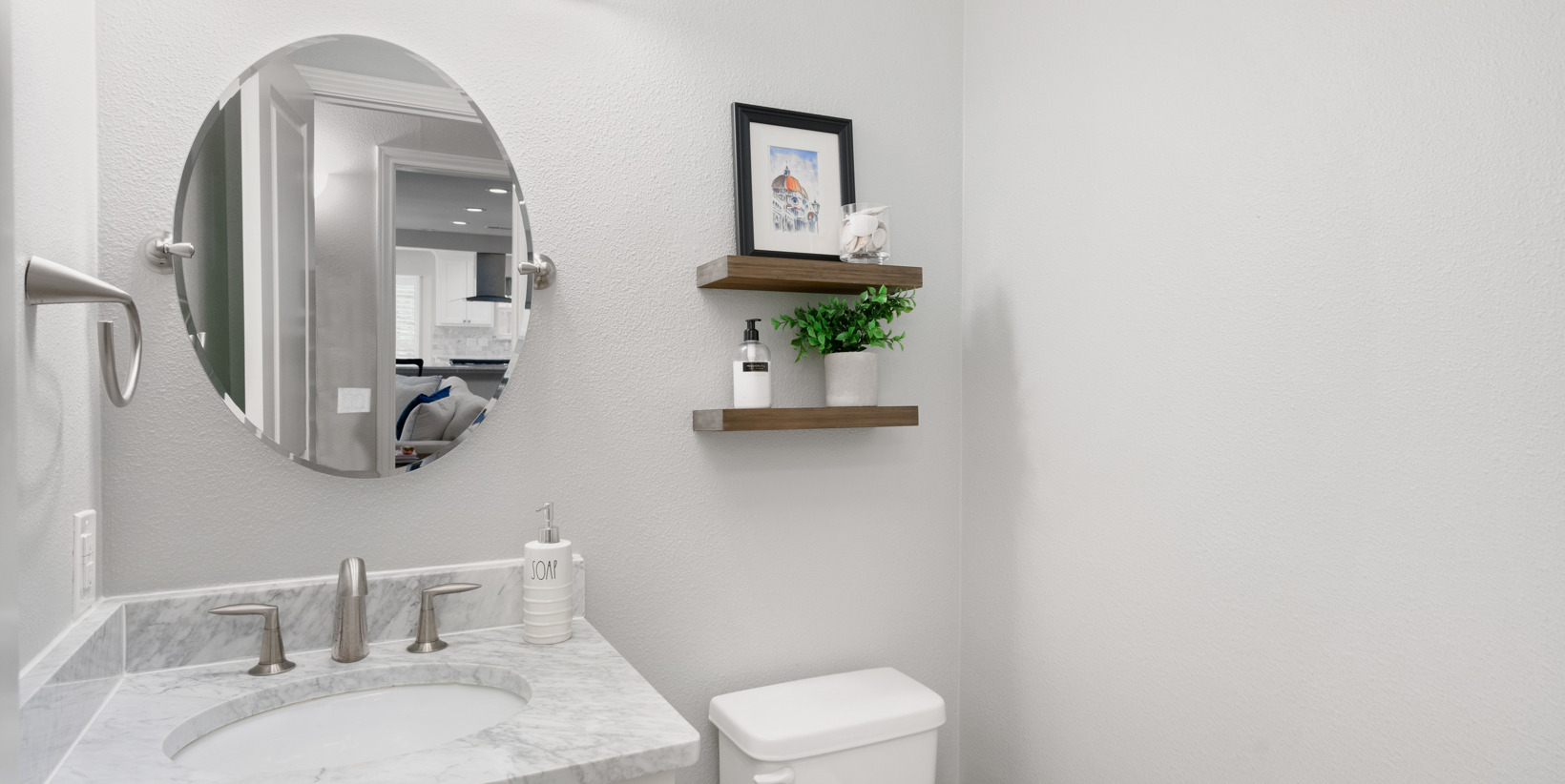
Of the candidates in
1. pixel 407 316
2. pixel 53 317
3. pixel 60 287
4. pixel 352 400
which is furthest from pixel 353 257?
pixel 60 287

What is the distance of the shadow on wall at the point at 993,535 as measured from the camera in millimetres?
1646

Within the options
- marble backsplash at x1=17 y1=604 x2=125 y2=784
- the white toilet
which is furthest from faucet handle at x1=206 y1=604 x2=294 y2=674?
the white toilet

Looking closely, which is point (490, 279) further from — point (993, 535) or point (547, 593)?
point (993, 535)

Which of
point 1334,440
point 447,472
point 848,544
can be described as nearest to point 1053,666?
point 848,544

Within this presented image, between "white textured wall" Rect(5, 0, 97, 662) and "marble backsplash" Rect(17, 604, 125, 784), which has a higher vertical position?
"white textured wall" Rect(5, 0, 97, 662)

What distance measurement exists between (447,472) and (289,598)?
28 cm

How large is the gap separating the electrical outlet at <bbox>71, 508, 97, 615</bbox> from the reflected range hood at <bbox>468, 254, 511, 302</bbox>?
1.84 feet

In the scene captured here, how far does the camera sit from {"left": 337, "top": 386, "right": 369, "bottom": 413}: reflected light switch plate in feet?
4.21

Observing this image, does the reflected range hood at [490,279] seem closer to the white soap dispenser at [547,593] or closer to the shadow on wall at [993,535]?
the white soap dispenser at [547,593]

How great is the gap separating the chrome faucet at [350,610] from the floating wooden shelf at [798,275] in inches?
28.0

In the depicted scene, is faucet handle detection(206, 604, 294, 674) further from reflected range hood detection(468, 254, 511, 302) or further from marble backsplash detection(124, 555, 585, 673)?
reflected range hood detection(468, 254, 511, 302)

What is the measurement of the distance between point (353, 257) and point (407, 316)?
0.37 feet

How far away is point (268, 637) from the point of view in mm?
1166

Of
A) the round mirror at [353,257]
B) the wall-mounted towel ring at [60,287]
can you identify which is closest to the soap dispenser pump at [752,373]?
the round mirror at [353,257]
